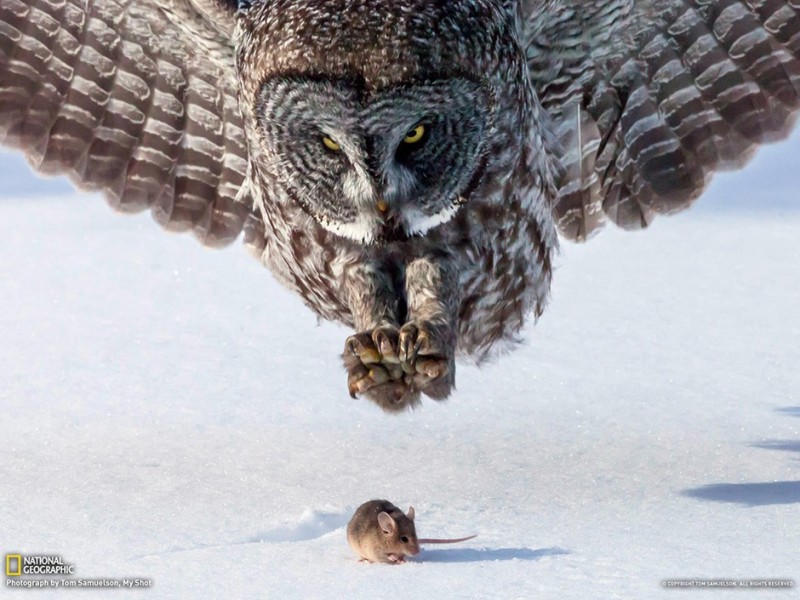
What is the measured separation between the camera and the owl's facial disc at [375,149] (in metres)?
3.77

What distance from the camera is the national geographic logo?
3.60 m

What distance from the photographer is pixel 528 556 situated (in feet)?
12.2

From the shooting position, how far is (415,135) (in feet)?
12.9

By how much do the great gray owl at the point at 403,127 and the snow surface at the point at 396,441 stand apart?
0.44 m

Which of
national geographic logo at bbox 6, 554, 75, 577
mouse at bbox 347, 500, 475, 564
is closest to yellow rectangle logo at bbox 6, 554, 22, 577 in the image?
national geographic logo at bbox 6, 554, 75, 577

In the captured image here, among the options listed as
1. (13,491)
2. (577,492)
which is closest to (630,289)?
(577,492)

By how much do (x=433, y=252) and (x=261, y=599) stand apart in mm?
1182

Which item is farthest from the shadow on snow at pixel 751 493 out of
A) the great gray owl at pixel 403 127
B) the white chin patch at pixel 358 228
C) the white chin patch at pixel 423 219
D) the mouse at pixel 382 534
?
the white chin patch at pixel 358 228

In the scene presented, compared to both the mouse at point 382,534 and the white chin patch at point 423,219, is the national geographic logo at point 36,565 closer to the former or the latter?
the mouse at point 382,534

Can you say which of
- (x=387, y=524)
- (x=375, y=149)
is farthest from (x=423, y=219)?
(x=387, y=524)

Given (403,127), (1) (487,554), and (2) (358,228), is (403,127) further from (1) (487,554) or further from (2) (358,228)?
(1) (487,554)

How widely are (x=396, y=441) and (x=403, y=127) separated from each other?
1303mm

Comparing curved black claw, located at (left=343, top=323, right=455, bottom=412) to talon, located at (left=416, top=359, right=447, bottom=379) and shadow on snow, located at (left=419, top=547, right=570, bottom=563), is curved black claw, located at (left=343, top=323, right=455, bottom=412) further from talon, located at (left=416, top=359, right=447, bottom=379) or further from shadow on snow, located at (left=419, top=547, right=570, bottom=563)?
shadow on snow, located at (left=419, top=547, right=570, bottom=563)

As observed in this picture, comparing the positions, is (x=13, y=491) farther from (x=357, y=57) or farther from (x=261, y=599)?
(x=357, y=57)
